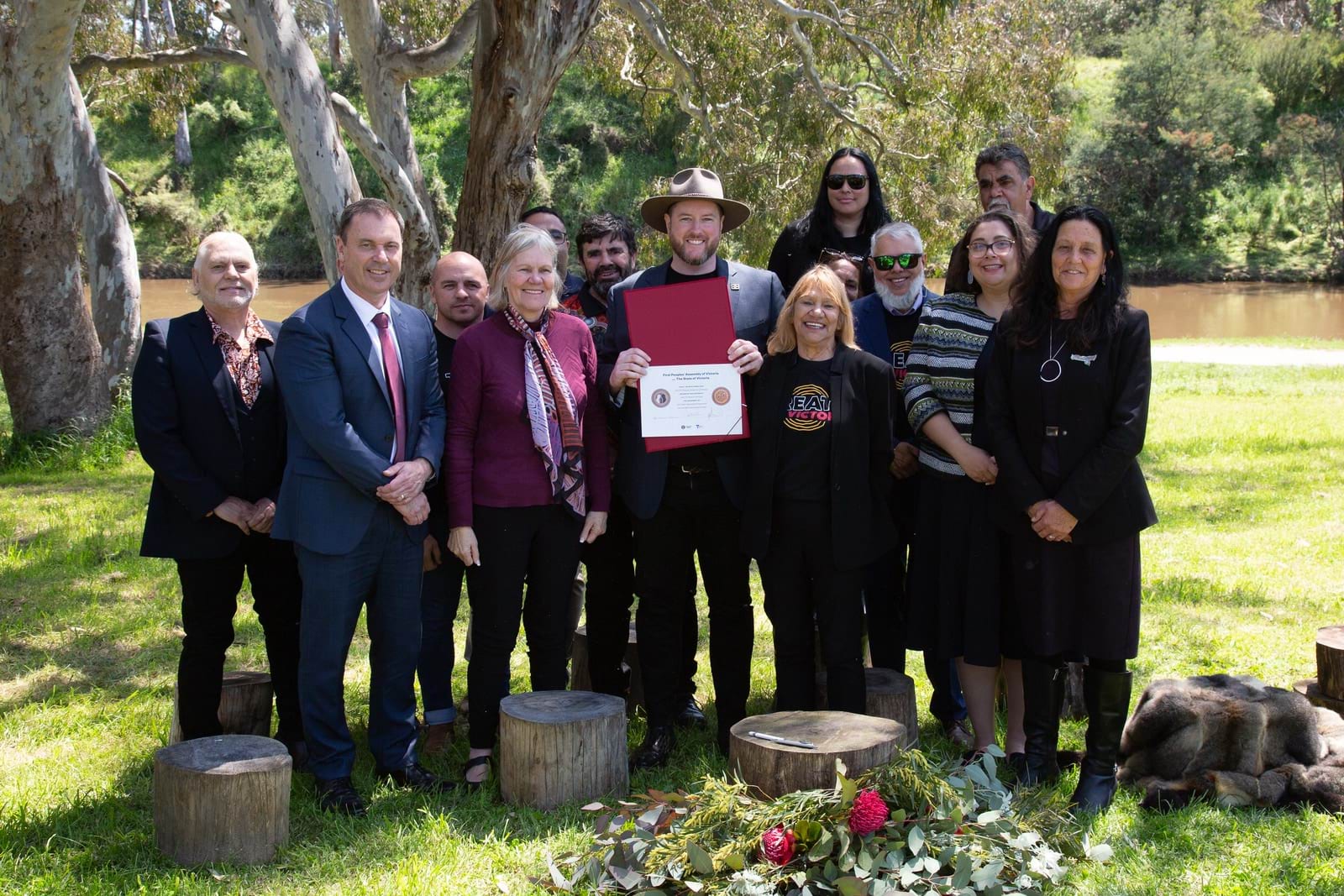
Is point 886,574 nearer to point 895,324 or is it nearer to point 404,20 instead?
point 895,324

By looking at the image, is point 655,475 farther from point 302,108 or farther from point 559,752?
point 302,108

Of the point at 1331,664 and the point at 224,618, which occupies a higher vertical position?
the point at 224,618

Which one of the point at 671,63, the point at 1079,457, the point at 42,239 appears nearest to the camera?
the point at 1079,457

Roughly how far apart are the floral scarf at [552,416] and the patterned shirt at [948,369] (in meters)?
1.30

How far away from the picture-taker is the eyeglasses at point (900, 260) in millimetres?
4938

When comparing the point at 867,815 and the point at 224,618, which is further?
the point at 224,618

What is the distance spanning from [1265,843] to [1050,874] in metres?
0.93

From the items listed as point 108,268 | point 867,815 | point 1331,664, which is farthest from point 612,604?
point 108,268

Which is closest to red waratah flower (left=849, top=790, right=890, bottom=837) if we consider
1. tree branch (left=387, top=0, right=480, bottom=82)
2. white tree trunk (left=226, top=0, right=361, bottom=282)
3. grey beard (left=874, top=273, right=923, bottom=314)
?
grey beard (left=874, top=273, right=923, bottom=314)

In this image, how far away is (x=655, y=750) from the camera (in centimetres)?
488

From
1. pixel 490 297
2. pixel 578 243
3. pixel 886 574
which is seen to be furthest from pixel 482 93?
pixel 886 574

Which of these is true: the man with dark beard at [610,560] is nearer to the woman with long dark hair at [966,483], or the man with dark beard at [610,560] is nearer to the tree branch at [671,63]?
the woman with long dark hair at [966,483]

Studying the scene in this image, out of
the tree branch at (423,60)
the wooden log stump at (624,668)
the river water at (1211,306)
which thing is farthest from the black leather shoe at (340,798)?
the river water at (1211,306)

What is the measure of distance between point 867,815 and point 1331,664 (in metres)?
2.58
